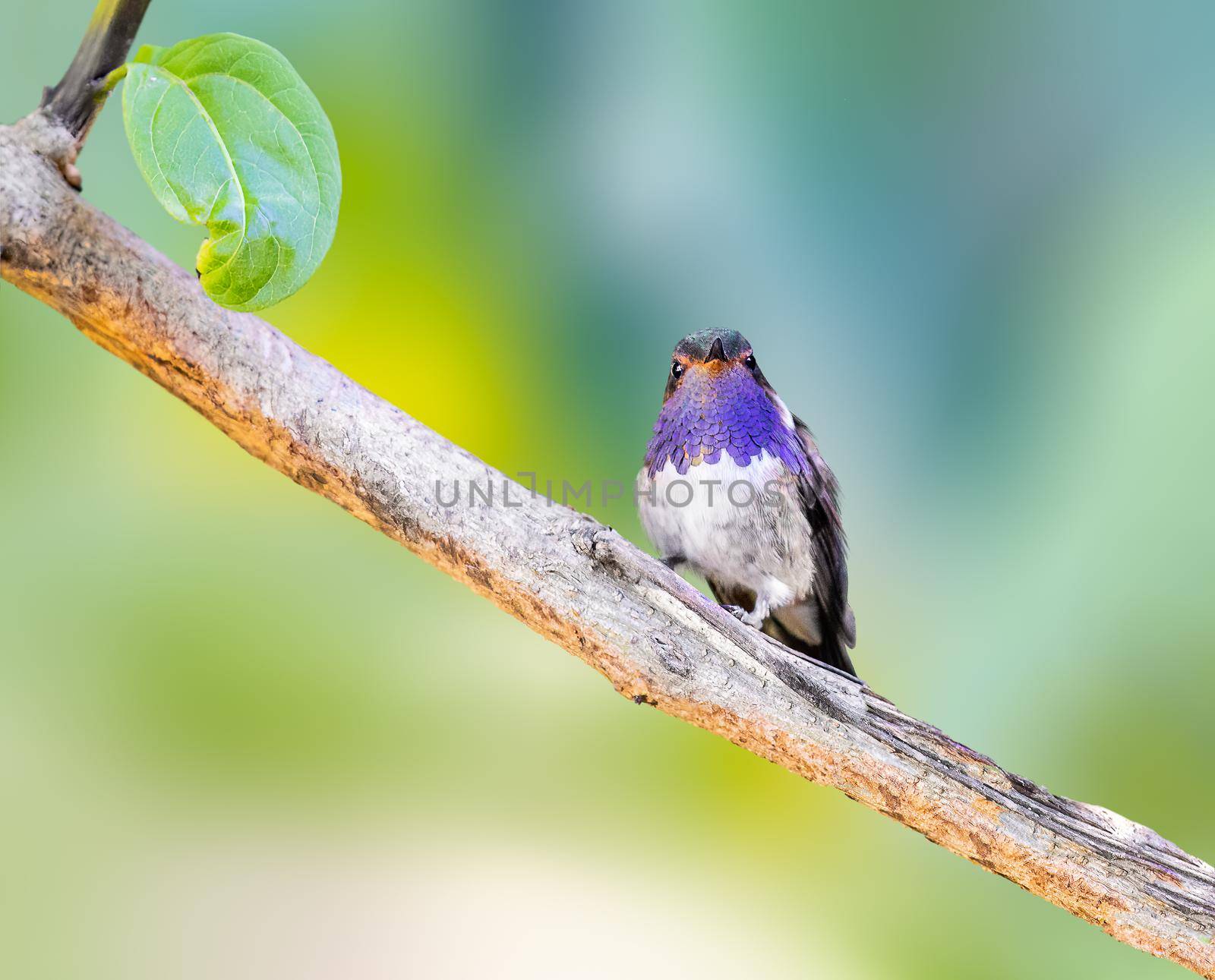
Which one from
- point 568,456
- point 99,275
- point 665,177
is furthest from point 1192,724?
point 99,275

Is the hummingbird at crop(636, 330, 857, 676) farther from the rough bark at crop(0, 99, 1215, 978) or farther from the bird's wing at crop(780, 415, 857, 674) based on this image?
the rough bark at crop(0, 99, 1215, 978)

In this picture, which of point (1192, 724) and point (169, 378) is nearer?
point (169, 378)

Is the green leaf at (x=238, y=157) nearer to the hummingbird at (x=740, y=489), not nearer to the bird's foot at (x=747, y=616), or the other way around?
the hummingbird at (x=740, y=489)

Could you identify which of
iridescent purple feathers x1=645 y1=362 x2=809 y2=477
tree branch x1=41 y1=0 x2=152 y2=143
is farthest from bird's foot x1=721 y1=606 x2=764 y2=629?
tree branch x1=41 y1=0 x2=152 y2=143

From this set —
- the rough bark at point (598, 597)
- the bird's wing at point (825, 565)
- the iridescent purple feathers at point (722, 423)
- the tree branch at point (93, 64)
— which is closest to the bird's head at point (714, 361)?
the iridescent purple feathers at point (722, 423)

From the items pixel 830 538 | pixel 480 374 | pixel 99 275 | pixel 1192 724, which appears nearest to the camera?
pixel 99 275

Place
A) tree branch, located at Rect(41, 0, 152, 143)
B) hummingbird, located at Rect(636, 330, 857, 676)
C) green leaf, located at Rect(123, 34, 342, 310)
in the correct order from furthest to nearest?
hummingbird, located at Rect(636, 330, 857, 676)
tree branch, located at Rect(41, 0, 152, 143)
green leaf, located at Rect(123, 34, 342, 310)

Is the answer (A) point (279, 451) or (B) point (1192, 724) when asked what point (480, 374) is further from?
(B) point (1192, 724)
